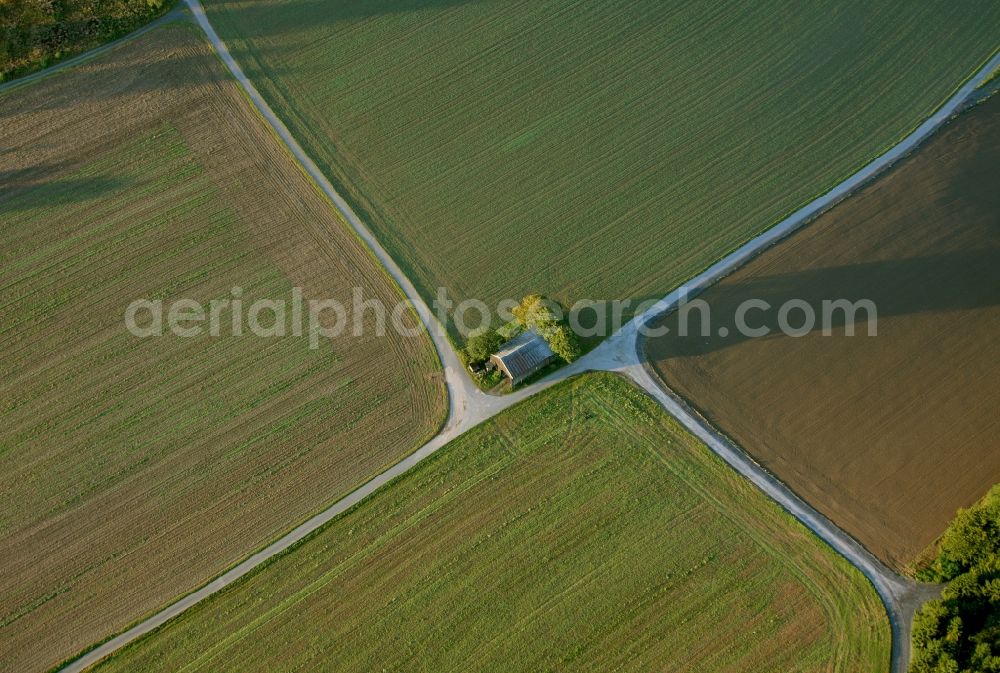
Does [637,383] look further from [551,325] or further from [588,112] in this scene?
[588,112]

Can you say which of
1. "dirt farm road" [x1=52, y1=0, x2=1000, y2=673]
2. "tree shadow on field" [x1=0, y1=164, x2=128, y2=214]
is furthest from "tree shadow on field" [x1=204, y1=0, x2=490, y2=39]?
"tree shadow on field" [x1=0, y1=164, x2=128, y2=214]

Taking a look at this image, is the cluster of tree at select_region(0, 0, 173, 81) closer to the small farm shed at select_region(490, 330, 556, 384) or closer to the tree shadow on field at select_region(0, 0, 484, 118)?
the tree shadow on field at select_region(0, 0, 484, 118)

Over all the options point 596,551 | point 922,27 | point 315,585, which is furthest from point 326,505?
point 922,27

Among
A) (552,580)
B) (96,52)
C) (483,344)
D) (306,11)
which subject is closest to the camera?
(552,580)

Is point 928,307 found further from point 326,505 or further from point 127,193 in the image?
point 127,193

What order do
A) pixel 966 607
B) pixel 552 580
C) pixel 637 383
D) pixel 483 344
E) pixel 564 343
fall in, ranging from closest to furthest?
pixel 966 607
pixel 552 580
pixel 564 343
pixel 483 344
pixel 637 383

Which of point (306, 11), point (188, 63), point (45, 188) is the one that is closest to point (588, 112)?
point (306, 11)

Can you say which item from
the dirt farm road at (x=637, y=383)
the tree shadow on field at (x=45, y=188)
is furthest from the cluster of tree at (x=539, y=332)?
the tree shadow on field at (x=45, y=188)
